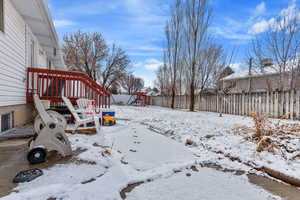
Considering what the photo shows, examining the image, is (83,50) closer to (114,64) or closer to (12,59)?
(114,64)

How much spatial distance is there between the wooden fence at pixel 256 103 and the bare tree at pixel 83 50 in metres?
13.8

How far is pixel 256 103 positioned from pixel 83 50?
1831 centimetres

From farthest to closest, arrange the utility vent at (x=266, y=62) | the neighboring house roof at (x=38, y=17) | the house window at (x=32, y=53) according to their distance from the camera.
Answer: the utility vent at (x=266, y=62) → the house window at (x=32, y=53) → the neighboring house roof at (x=38, y=17)

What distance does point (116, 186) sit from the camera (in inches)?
66.0

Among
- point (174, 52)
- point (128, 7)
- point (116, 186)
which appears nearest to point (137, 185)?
point (116, 186)

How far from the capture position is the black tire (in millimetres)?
2084

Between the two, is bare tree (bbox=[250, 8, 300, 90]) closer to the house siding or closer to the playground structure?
the house siding

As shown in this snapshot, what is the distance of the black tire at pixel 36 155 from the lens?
6.84ft

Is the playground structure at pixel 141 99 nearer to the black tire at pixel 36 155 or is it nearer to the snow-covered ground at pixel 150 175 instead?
the snow-covered ground at pixel 150 175

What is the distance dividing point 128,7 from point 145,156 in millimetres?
7483

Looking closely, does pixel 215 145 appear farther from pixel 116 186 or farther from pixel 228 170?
pixel 116 186

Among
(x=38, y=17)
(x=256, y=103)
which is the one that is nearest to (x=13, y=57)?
(x=38, y=17)

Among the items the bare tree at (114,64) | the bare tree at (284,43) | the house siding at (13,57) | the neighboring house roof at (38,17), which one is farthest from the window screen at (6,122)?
the bare tree at (114,64)

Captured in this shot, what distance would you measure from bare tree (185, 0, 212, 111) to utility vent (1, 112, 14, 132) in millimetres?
9274
